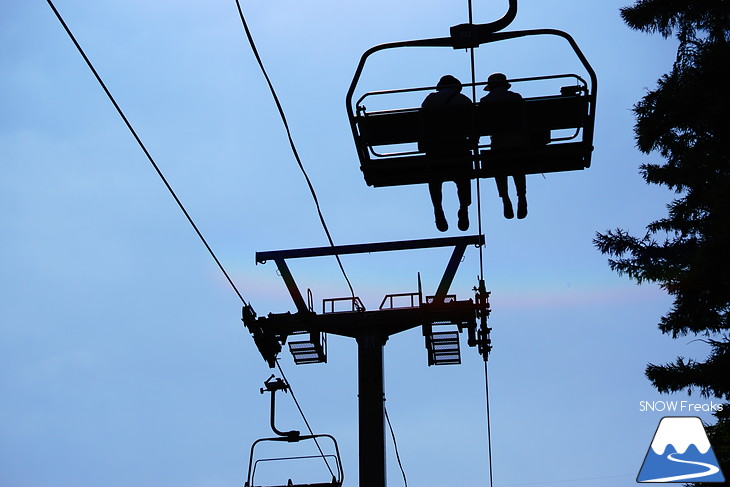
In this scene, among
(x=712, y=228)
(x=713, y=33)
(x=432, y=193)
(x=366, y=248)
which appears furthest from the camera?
(x=713, y=33)

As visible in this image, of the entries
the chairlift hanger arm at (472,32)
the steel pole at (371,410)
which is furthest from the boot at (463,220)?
the steel pole at (371,410)

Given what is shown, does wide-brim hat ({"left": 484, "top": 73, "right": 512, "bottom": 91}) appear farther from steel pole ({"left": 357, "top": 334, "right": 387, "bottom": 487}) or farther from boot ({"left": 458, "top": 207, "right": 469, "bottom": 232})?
steel pole ({"left": 357, "top": 334, "right": 387, "bottom": 487})

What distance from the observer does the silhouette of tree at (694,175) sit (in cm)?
1568

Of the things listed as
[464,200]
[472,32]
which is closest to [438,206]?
[464,200]

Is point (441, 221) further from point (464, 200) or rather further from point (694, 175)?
point (694, 175)

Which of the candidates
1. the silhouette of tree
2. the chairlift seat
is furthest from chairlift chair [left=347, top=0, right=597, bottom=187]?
the silhouette of tree

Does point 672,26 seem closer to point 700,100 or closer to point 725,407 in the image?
point 700,100

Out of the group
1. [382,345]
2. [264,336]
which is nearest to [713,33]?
[382,345]

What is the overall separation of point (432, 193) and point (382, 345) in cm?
781

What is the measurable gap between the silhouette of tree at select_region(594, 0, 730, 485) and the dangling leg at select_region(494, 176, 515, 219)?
6253mm

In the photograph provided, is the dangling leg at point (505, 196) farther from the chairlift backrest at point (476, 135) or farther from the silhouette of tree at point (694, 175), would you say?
the silhouette of tree at point (694, 175)

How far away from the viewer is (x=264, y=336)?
1692 cm

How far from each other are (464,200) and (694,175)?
10196 millimetres

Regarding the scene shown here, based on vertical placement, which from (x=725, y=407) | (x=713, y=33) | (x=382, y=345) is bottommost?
(x=725, y=407)
